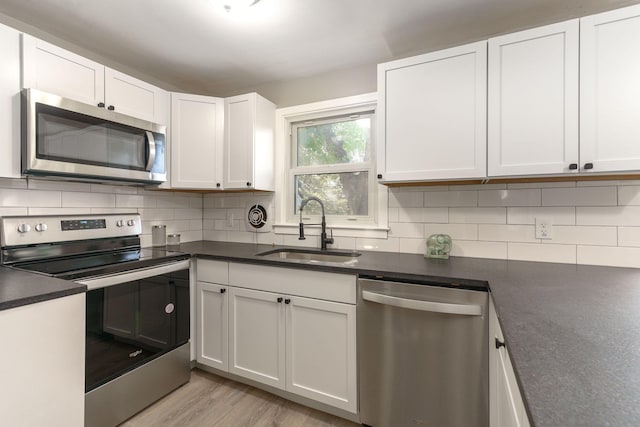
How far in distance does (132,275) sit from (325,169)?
152cm

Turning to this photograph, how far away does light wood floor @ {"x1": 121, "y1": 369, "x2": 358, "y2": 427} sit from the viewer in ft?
5.44

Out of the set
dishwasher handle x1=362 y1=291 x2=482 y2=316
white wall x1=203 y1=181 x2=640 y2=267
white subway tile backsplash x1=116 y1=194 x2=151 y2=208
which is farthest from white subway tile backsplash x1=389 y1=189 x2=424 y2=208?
white subway tile backsplash x1=116 y1=194 x2=151 y2=208

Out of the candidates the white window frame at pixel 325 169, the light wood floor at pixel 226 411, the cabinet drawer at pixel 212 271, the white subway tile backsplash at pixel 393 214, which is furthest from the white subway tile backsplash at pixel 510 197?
the cabinet drawer at pixel 212 271

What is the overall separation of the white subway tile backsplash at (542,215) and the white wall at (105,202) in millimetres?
2556

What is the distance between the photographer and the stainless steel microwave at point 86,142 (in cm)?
143

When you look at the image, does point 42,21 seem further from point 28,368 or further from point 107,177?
point 28,368

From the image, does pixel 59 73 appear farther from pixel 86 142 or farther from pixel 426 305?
pixel 426 305

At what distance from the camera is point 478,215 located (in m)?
1.87

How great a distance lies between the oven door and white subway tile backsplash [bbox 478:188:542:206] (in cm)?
203

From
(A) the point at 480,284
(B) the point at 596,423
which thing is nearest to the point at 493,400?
(A) the point at 480,284

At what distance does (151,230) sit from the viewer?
236 cm

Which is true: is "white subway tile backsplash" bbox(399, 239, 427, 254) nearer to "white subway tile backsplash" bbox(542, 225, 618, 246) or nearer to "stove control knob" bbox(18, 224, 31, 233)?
"white subway tile backsplash" bbox(542, 225, 618, 246)

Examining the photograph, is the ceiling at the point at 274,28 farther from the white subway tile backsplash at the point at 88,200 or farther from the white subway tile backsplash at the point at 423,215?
the white subway tile backsplash at the point at 423,215

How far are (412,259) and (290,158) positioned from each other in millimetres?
1350
